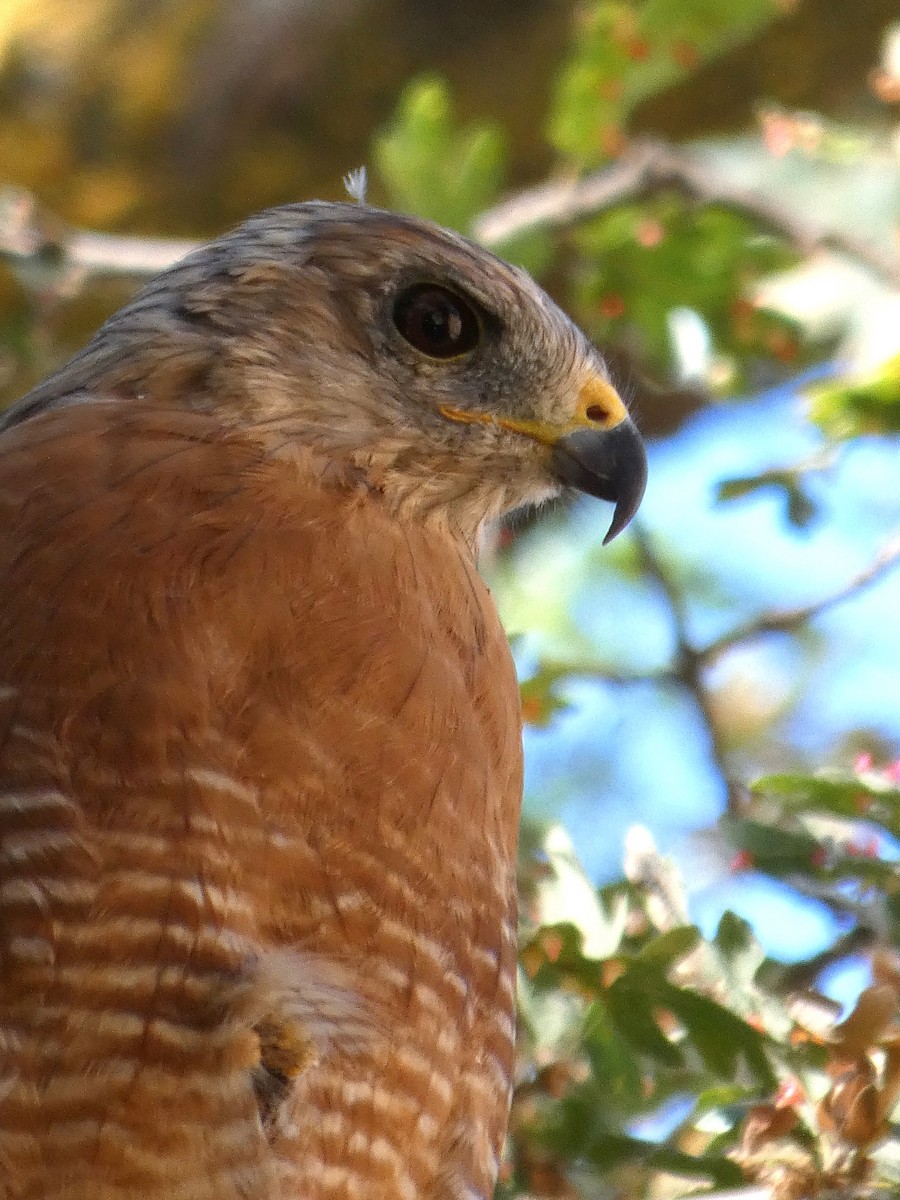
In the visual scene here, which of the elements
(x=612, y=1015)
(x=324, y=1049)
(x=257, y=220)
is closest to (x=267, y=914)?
(x=324, y=1049)

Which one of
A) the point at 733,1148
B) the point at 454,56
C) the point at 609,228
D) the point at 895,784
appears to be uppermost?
the point at 454,56

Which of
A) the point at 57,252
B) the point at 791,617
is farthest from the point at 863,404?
the point at 57,252

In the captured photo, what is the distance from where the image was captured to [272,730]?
2.33 m

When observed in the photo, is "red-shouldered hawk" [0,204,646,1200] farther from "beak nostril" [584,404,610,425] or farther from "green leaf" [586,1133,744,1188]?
"green leaf" [586,1133,744,1188]

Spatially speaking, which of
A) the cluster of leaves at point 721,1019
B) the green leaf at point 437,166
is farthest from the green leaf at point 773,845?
the green leaf at point 437,166

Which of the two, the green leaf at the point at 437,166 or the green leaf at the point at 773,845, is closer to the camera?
the green leaf at the point at 773,845

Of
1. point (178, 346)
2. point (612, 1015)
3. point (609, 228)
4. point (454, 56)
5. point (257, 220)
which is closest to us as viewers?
point (612, 1015)

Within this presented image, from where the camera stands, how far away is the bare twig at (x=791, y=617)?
3622 mm

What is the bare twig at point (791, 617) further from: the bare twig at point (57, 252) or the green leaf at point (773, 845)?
the bare twig at point (57, 252)

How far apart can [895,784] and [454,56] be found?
454cm

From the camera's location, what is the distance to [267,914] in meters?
2.24

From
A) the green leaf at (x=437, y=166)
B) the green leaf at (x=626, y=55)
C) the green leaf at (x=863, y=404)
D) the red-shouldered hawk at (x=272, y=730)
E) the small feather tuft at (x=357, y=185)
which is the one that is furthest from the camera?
the green leaf at (x=626, y=55)

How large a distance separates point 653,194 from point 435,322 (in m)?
1.72

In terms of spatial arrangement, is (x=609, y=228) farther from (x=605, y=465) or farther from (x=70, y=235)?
(x=605, y=465)
